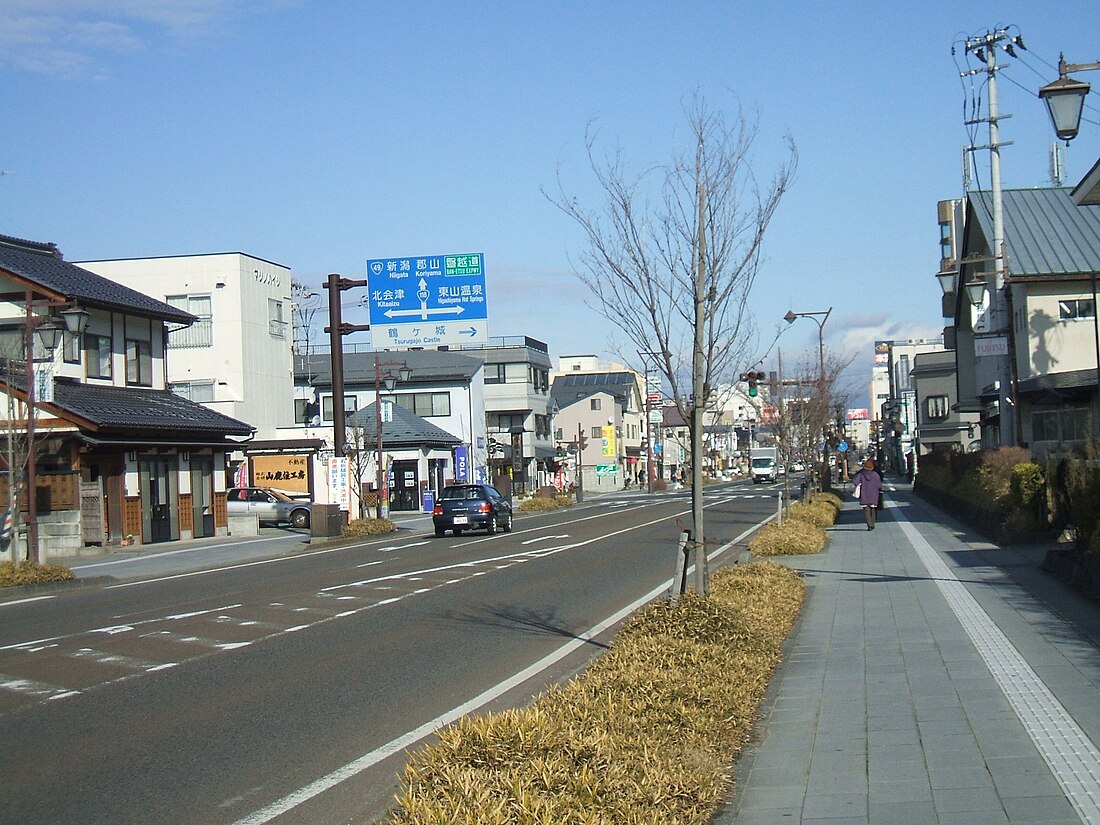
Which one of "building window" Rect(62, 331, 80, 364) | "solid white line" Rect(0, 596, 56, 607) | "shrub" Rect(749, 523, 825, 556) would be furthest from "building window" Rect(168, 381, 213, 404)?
"shrub" Rect(749, 523, 825, 556)

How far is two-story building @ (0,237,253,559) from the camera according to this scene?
28.8 m

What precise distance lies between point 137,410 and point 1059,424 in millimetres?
25786

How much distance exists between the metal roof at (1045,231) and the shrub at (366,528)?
66.7ft

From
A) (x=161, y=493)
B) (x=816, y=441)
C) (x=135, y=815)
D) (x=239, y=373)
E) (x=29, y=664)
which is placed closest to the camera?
(x=135, y=815)

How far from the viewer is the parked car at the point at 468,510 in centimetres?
3338

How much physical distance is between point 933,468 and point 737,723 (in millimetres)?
36203

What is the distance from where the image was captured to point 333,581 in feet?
65.4

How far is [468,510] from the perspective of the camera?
109 ft

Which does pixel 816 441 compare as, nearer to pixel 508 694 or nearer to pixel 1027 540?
pixel 1027 540

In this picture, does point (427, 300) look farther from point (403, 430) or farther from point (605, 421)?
point (605, 421)

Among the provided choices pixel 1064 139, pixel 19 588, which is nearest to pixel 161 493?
pixel 19 588

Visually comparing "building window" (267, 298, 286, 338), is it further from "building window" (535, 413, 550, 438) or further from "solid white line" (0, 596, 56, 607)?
"solid white line" (0, 596, 56, 607)

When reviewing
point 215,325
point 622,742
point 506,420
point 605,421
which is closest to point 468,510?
point 215,325

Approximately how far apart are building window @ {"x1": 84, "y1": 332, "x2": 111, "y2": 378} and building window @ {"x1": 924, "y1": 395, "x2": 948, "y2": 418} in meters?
52.2
